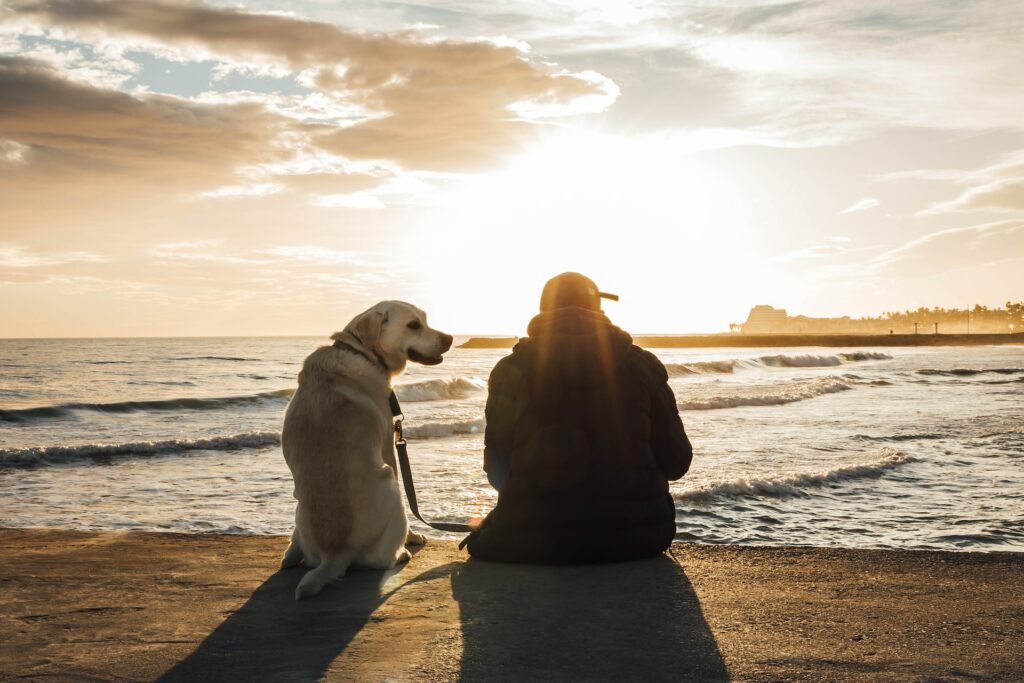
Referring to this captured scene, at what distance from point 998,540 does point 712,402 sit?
15125 mm

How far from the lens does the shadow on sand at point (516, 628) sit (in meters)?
3.36

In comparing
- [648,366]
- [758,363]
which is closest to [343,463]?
[648,366]

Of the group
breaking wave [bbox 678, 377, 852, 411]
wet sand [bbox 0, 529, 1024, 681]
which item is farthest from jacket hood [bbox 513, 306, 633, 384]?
breaking wave [bbox 678, 377, 852, 411]

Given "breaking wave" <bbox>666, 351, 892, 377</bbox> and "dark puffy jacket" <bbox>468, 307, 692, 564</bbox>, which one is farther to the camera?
"breaking wave" <bbox>666, 351, 892, 377</bbox>

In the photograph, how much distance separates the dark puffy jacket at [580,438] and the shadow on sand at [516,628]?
0.25 metres

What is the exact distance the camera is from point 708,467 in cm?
980

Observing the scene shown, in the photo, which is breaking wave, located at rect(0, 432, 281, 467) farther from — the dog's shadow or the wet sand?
the dog's shadow

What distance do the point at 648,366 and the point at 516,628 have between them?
1692 mm

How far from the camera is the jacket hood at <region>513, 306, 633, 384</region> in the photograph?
4.69m

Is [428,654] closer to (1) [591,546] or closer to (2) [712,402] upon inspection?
(1) [591,546]

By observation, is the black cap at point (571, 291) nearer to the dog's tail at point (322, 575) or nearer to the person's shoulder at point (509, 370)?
the person's shoulder at point (509, 370)

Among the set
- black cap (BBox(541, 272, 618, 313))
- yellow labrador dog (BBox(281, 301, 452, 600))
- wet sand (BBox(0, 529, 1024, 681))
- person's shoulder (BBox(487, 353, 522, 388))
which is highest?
black cap (BBox(541, 272, 618, 313))

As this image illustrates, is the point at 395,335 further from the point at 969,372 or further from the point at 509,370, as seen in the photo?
the point at 969,372

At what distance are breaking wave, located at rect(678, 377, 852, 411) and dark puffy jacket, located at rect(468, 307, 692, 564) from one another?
1525 centimetres
